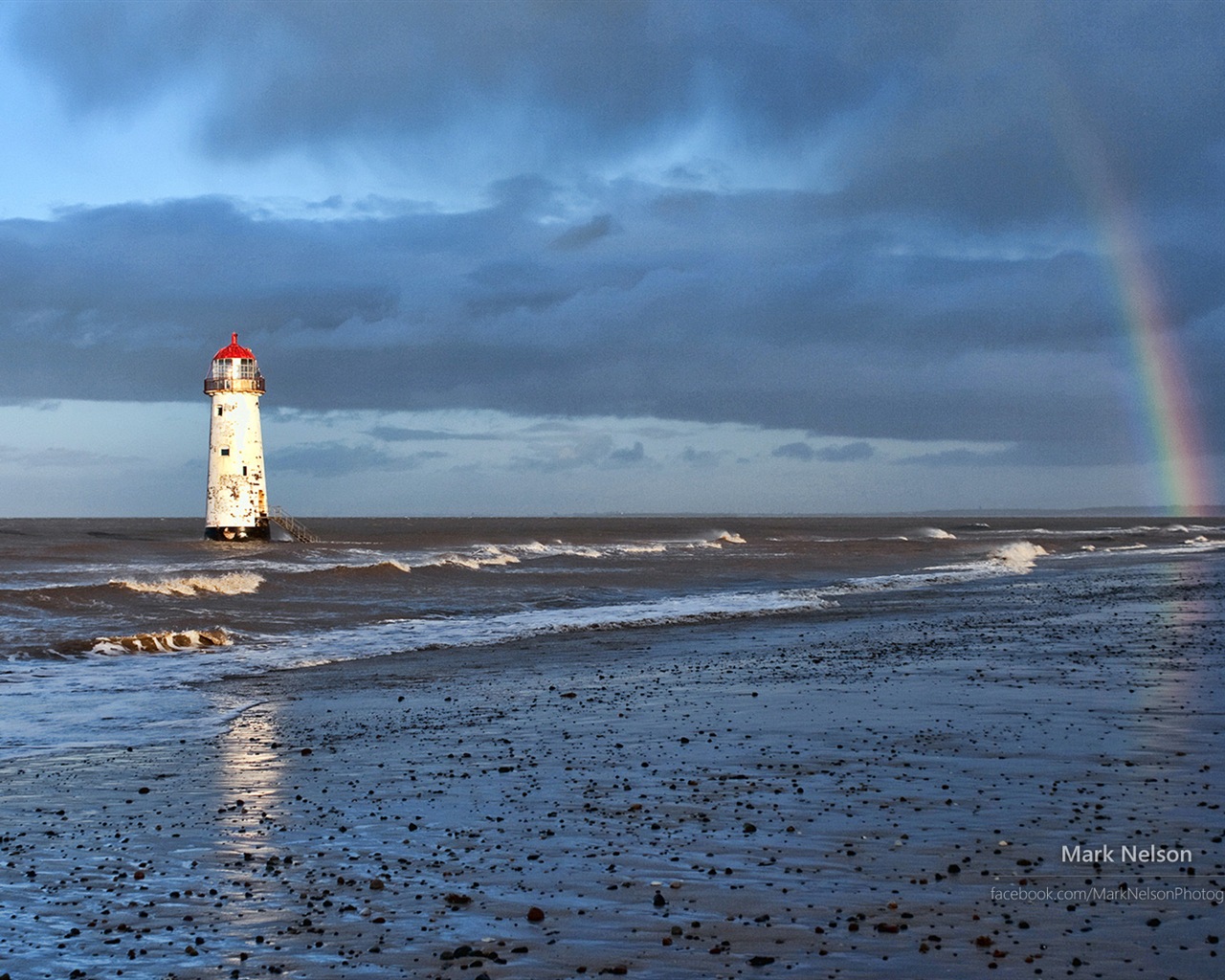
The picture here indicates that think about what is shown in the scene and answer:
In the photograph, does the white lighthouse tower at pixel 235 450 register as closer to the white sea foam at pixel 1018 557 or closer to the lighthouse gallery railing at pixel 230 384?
the lighthouse gallery railing at pixel 230 384

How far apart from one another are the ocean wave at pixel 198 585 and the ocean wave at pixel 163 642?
12.7 m

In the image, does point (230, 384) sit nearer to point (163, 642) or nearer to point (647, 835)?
point (163, 642)

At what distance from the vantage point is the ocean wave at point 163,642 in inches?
986

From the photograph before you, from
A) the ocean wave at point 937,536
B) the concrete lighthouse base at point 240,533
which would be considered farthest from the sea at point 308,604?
the ocean wave at point 937,536

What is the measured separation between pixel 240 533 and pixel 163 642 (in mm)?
42604

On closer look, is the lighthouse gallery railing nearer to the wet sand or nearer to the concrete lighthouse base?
the concrete lighthouse base

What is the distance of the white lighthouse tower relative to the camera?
65.7m

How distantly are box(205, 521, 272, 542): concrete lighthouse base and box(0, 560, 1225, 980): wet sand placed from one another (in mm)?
51070

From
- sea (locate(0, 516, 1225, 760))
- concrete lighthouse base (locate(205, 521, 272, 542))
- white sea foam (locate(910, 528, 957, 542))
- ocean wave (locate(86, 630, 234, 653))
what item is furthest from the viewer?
white sea foam (locate(910, 528, 957, 542))

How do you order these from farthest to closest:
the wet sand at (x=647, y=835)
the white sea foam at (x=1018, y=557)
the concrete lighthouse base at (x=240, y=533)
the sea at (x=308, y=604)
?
the concrete lighthouse base at (x=240, y=533) → the white sea foam at (x=1018, y=557) → the sea at (x=308, y=604) → the wet sand at (x=647, y=835)

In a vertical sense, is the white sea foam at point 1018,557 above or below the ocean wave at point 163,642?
below

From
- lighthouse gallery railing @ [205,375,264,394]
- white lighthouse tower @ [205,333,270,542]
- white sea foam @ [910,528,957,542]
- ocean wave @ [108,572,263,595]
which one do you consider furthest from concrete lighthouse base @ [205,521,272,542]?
white sea foam @ [910,528,957,542]

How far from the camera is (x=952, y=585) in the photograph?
45.2m

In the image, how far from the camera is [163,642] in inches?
1019
